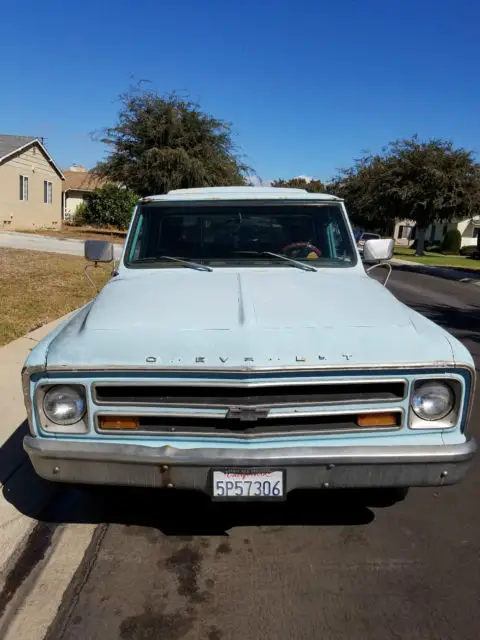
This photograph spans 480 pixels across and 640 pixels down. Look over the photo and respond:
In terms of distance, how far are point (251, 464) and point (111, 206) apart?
37.4 metres

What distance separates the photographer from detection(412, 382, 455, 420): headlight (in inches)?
115

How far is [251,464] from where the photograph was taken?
2.75 metres

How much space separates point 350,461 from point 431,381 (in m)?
0.57

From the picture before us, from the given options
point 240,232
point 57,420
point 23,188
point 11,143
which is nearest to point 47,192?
point 23,188

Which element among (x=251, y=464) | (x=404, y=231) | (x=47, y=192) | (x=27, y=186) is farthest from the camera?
(x=404, y=231)

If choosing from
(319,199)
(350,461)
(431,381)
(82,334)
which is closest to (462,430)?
(431,381)

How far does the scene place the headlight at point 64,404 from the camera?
114 inches

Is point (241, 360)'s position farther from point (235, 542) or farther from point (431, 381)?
point (235, 542)

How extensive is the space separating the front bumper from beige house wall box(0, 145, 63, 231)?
103 feet

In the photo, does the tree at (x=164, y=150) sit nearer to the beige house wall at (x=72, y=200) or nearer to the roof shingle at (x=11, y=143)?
the roof shingle at (x=11, y=143)

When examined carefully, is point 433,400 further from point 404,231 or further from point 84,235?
point 404,231

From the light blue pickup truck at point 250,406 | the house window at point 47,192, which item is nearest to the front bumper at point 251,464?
the light blue pickup truck at point 250,406

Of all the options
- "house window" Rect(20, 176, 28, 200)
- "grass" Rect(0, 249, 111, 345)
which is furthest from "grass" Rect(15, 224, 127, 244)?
"grass" Rect(0, 249, 111, 345)

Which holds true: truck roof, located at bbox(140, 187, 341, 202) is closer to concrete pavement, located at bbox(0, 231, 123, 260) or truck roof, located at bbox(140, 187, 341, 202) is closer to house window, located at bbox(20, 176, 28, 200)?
concrete pavement, located at bbox(0, 231, 123, 260)
